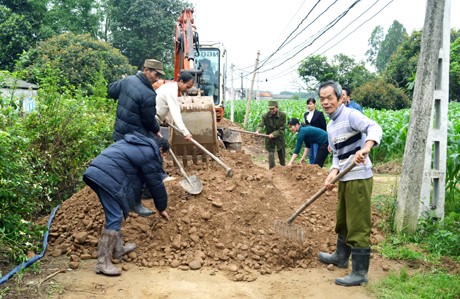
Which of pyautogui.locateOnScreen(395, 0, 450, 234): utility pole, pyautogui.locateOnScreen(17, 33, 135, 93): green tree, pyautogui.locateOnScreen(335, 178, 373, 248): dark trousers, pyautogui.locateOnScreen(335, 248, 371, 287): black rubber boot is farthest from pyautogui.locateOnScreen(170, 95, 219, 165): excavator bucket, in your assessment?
pyautogui.locateOnScreen(17, 33, 135, 93): green tree

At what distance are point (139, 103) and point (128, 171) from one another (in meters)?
0.89

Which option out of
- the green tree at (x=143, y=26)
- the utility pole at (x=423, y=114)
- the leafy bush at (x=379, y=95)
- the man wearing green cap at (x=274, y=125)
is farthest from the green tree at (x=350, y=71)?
the utility pole at (x=423, y=114)

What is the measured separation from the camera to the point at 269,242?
503 centimetres

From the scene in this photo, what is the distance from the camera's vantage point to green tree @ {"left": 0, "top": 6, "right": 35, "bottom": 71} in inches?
952

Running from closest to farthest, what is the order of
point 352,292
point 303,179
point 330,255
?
1. point 352,292
2. point 330,255
3. point 303,179

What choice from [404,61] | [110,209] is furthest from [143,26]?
[110,209]

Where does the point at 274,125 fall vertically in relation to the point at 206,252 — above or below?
above

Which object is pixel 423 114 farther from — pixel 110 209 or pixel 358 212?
pixel 110 209

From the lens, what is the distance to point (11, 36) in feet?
80.5

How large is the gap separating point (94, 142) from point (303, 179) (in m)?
3.77

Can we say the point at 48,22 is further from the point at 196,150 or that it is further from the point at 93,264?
the point at 93,264

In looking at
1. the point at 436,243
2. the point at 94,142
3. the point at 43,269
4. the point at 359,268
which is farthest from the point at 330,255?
the point at 94,142

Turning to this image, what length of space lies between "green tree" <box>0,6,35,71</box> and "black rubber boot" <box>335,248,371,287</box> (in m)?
24.2

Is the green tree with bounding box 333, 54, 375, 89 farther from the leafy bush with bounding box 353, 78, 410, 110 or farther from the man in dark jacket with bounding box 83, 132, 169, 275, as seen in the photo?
the man in dark jacket with bounding box 83, 132, 169, 275
